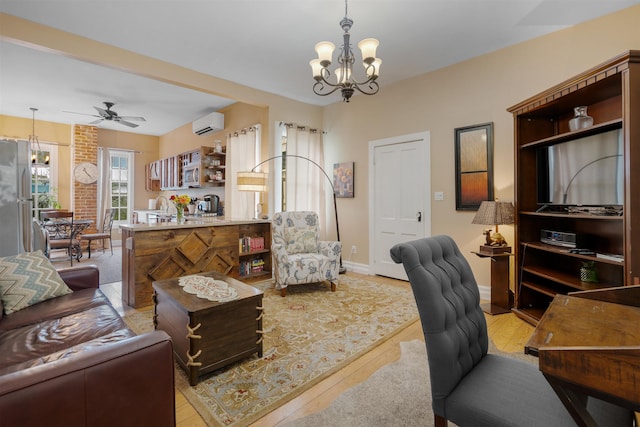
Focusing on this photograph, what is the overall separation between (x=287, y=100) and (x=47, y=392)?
468cm

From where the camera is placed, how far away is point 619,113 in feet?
8.11

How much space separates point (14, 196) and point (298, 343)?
3283 millimetres

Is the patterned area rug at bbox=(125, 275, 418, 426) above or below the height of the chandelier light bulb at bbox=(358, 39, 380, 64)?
below

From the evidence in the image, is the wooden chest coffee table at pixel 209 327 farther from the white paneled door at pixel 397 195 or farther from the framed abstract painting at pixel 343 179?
the framed abstract painting at pixel 343 179

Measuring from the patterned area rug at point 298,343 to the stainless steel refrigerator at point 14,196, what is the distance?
5.00 feet

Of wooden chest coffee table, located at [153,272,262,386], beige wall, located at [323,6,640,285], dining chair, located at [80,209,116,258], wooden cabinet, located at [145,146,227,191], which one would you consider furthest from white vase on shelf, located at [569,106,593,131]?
dining chair, located at [80,209,116,258]

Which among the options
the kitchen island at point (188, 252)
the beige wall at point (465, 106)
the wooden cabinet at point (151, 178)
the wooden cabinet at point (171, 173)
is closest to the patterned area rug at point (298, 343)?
the kitchen island at point (188, 252)

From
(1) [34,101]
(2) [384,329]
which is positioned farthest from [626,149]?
(1) [34,101]

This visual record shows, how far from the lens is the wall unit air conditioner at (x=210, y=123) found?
A: 18.3 feet

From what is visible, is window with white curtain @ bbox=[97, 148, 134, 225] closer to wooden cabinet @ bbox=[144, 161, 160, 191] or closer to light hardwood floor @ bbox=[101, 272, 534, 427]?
wooden cabinet @ bbox=[144, 161, 160, 191]

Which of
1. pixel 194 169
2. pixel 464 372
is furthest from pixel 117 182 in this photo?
pixel 464 372

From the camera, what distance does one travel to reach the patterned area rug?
175 centimetres

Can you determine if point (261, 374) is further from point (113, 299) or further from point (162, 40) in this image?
point (162, 40)

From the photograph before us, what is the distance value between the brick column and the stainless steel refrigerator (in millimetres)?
3936
